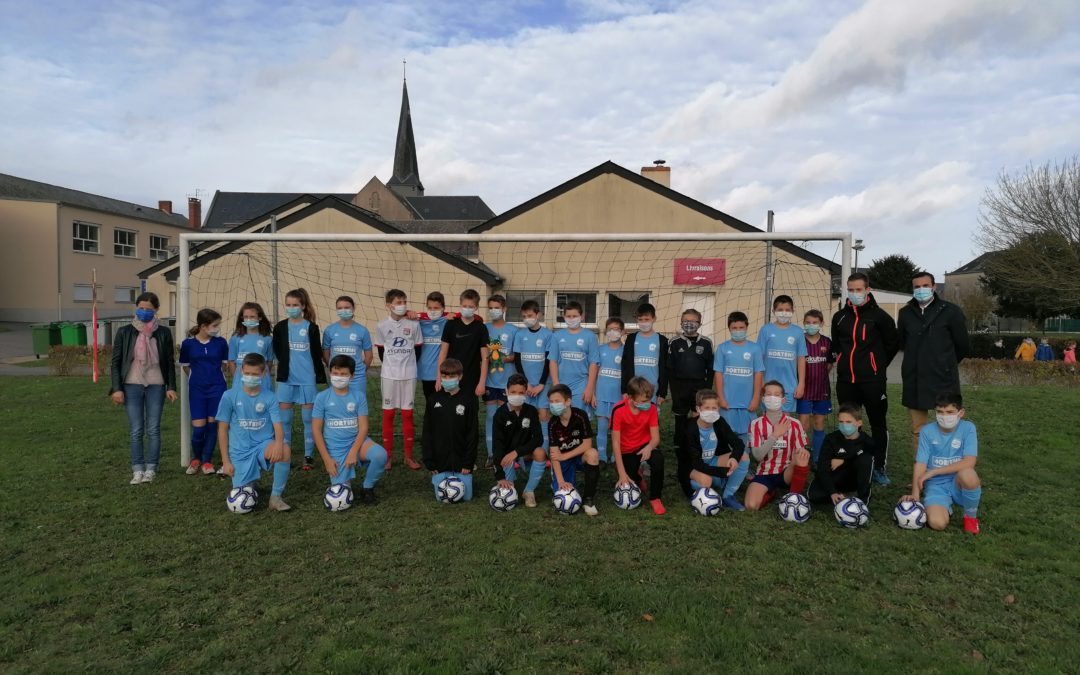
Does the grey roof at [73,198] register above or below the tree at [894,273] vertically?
above

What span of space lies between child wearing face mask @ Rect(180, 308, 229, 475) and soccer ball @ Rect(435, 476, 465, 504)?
2.37 m

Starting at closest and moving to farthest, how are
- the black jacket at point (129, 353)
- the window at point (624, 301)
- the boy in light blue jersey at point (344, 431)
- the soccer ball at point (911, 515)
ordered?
the soccer ball at point (911, 515), the boy in light blue jersey at point (344, 431), the black jacket at point (129, 353), the window at point (624, 301)

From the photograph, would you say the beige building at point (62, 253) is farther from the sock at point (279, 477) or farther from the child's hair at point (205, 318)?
the sock at point (279, 477)

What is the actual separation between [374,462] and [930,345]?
182 inches

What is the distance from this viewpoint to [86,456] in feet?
22.1

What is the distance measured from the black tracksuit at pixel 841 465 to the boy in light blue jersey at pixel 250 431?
4116mm

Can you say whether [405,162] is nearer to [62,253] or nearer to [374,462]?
[62,253]

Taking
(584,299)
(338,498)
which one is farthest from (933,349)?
(584,299)

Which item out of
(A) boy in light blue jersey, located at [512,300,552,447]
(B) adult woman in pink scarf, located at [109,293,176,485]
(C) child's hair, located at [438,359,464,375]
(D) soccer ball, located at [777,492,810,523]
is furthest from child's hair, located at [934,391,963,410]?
(B) adult woman in pink scarf, located at [109,293,176,485]

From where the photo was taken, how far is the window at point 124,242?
108 ft

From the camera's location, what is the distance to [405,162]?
55.8m

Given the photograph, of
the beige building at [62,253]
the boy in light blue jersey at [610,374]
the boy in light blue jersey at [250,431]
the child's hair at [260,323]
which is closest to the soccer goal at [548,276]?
the boy in light blue jersey at [610,374]

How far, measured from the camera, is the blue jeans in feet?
18.7

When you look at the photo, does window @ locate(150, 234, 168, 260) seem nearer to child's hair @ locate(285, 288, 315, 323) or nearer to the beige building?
the beige building
